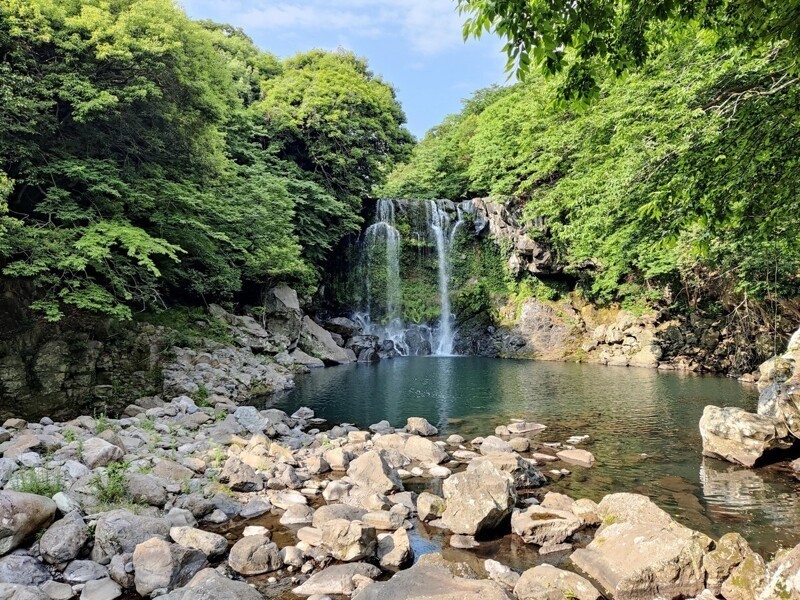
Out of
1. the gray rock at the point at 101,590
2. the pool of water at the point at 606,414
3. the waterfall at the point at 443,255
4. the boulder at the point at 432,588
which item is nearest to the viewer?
the boulder at the point at 432,588

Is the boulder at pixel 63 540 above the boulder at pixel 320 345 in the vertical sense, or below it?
below

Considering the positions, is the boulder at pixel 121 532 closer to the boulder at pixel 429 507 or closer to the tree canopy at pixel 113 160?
the boulder at pixel 429 507

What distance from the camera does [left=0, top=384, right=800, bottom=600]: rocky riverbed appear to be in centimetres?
489

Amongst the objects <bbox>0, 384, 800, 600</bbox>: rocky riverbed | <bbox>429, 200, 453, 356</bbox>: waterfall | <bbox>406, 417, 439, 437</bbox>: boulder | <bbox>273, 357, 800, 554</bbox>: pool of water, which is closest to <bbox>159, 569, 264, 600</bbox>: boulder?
<bbox>0, 384, 800, 600</bbox>: rocky riverbed

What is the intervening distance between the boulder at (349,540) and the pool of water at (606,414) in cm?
378

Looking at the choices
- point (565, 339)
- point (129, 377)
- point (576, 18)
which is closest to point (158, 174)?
point (129, 377)

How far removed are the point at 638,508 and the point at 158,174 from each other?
47.9ft

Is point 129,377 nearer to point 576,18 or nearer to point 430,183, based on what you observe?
point 576,18

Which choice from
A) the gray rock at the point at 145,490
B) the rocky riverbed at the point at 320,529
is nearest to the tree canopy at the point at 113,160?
the rocky riverbed at the point at 320,529

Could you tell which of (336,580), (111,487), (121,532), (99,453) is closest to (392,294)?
(99,453)

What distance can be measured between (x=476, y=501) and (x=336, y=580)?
222 cm

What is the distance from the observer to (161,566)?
5152mm

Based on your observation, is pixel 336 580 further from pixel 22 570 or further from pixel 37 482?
pixel 37 482

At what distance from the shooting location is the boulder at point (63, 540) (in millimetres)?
5379
